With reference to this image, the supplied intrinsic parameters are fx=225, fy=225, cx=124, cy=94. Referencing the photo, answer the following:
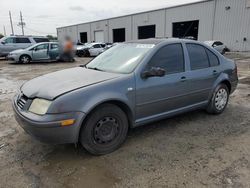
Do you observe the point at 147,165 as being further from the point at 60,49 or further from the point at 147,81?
the point at 60,49

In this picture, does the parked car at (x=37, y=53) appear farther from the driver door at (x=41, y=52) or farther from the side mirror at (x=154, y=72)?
the side mirror at (x=154, y=72)

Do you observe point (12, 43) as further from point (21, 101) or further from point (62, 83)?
point (62, 83)

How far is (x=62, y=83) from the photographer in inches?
119

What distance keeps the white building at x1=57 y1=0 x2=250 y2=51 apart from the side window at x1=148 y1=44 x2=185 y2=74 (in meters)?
13.2

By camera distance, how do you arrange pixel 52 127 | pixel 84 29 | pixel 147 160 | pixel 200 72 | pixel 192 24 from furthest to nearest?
pixel 84 29, pixel 192 24, pixel 200 72, pixel 147 160, pixel 52 127

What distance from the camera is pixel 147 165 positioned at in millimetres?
2822

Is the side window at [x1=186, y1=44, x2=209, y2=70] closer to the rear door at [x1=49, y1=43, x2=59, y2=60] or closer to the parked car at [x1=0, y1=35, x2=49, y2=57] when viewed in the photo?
the rear door at [x1=49, y1=43, x2=59, y2=60]

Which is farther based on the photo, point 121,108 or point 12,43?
point 12,43

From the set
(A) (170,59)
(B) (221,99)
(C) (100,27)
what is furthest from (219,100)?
(C) (100,27)

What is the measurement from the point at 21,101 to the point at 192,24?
27.7 m

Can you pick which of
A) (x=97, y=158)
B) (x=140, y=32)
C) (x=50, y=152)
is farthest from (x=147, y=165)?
(x=140, y=32)

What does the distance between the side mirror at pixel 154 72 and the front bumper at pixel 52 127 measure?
1081 mm

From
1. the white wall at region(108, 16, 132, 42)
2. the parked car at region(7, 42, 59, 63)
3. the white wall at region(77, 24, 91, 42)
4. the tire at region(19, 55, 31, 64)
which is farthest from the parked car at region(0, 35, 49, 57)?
the white wall at region(77, 24, 91, 42)

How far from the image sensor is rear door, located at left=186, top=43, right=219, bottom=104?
3905mm
